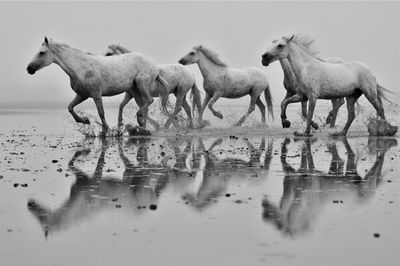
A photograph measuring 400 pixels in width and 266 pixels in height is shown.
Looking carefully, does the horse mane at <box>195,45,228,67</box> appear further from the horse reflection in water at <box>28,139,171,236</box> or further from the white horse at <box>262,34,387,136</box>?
the horse reflection in water at <box>28,139,171,236</box>

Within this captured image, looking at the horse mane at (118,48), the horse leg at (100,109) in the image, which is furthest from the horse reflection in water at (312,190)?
the horse mane at (118,48)

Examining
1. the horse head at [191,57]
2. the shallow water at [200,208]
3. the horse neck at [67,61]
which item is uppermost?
the horse head at [191,57]

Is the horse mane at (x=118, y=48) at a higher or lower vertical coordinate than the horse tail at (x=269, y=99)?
higher

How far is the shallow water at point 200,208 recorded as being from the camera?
5.45m

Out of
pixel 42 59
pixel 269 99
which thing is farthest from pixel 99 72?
pixel 269 99

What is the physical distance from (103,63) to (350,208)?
39.5ft

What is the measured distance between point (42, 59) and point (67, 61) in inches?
23.1

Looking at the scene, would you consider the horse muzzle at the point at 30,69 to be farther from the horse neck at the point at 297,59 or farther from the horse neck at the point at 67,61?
the horse neck at the point at 297,59

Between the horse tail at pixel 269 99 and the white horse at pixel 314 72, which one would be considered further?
the horse tail at pixel 269 99

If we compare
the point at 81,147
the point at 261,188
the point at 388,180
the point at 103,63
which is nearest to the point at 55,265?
the point at 261,188

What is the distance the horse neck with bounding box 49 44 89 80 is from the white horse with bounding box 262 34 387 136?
4.41 m

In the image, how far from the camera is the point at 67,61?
58.6ft

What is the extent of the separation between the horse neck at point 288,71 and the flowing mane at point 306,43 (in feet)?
4.19

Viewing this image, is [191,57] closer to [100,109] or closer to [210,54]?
[210,54]
